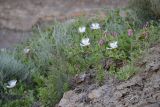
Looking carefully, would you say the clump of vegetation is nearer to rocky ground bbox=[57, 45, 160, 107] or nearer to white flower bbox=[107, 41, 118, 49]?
white flower bbox=[107, 41, 118, 49]

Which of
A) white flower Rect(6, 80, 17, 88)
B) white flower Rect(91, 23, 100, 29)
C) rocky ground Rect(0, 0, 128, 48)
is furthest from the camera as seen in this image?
rocky ground Rect(0, 0, 128, 48)

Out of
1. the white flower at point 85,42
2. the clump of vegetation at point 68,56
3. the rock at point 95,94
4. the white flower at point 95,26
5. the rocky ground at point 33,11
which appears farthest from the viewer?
the rocky ground at point 33,11

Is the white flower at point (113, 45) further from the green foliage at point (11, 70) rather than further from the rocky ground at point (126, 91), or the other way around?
the green foliage at point (11, 70)

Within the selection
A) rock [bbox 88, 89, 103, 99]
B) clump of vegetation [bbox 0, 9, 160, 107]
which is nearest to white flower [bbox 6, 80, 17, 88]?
clump of vegetation [bbox 0, 9, 160, 107]

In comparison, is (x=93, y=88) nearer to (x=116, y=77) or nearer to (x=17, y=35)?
(x=116, y=77)

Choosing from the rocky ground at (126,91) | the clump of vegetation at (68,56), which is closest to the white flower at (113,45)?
the clump of vegetation at (68,56)

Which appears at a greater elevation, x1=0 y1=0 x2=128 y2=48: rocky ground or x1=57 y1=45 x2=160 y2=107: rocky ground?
x1=0 y1=0 x2=128 y2=48: rocky ground

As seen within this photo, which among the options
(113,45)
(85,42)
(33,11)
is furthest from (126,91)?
(33,11)
